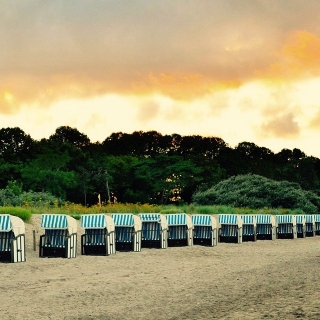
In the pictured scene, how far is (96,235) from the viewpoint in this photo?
23.7 m

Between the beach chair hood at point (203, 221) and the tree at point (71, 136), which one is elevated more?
the tree at point (71, 136)

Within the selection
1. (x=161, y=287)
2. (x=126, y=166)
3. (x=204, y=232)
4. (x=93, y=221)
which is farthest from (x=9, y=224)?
(x=126, y=166)

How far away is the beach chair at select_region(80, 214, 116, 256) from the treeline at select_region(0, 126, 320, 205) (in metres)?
43.5

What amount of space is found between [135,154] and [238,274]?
72.8 m

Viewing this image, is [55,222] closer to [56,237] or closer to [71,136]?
[56,237]

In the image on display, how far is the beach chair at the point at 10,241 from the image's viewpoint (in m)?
20.8

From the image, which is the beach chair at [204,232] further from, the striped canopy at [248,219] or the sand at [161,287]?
the striped canopy at [248,219]

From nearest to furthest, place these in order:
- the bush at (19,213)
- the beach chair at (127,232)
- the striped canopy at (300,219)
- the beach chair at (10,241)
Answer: the beach chair at (10,241), the beach chair at (127,232), the bush at (19,213), the striped canopy at (300,219)

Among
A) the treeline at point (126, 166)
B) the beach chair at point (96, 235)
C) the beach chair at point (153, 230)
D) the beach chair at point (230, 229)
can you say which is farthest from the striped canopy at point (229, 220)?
the treeline at point (126, 166)

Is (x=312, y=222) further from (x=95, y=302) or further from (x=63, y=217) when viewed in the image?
(x=95, y=302)

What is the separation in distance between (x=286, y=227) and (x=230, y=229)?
24.2 feet

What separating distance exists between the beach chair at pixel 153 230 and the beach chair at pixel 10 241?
662cm

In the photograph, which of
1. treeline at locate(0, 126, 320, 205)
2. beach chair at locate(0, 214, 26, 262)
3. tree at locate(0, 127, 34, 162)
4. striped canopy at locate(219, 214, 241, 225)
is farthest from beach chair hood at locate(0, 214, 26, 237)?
tree at locate(0, 127, 34, 162)

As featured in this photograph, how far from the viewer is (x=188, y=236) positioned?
28234mm
